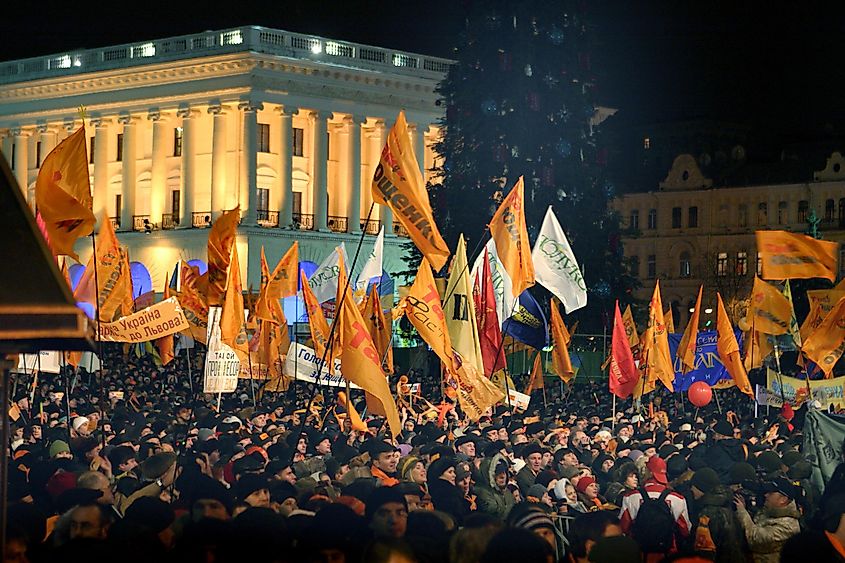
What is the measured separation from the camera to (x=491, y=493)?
39.2 ft

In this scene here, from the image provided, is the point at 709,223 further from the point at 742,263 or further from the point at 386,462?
the point at 386,462

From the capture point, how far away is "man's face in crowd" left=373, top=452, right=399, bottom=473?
547 inches

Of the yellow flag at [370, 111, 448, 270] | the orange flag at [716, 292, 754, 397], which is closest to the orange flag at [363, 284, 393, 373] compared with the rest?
the orange flag at [716, 292, 754, 397]

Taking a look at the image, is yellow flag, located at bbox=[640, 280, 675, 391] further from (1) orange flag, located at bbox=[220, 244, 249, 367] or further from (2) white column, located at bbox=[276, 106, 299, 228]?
(2) white column, located at bbox=[276, 106, 299, 228]

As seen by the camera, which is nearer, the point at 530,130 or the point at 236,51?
the point at 530,130

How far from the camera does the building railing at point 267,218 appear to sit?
70.6 meters

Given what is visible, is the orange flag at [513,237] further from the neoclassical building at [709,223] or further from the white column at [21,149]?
the neoclassical building at [709,223]

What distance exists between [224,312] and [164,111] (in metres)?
48.2

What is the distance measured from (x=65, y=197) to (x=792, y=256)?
40.3 feet

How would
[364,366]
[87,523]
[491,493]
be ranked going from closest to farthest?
1. [87,523]
2. [491,493]
3. [364,366]

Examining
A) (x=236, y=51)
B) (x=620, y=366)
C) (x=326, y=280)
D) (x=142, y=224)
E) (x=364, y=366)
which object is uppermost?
(x=236, y=51)

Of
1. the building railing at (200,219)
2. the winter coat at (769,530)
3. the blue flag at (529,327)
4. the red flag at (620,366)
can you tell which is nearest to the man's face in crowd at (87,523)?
the winter coat at (769,530)

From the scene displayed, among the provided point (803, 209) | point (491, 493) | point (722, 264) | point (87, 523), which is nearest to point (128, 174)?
point (722, 264)

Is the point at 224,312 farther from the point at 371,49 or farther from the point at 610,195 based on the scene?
the point at 371,49
